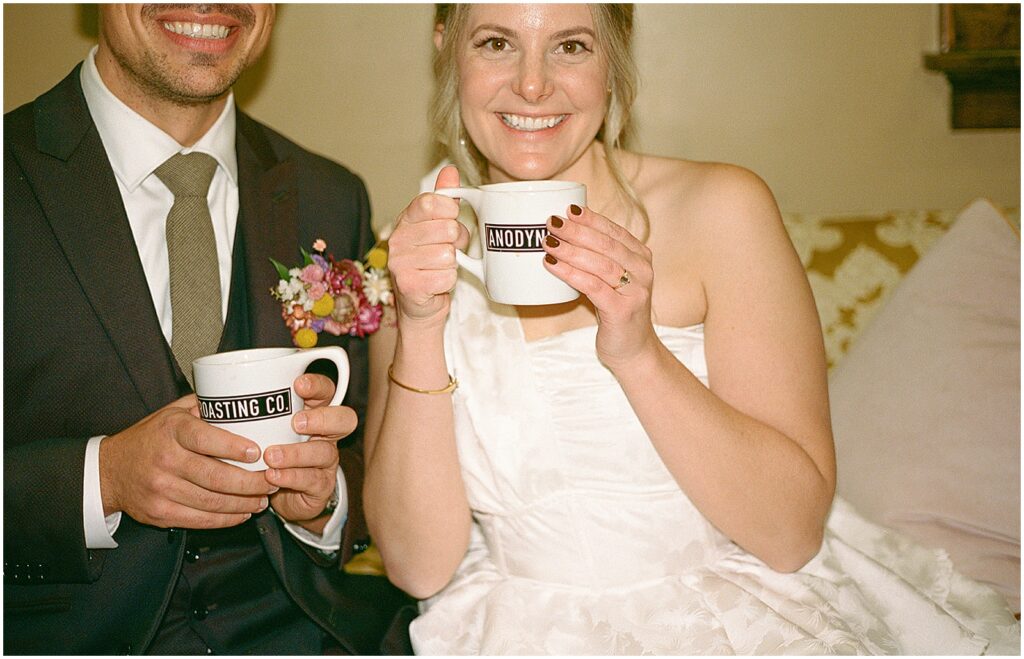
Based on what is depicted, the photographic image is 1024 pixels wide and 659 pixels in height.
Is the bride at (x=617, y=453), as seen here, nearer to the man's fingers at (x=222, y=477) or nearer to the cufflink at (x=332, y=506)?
the cufflink at (x=332, y=506)

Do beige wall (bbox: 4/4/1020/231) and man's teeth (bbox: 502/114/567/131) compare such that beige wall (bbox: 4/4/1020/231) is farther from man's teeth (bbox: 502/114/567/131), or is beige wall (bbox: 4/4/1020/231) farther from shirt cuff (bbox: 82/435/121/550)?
shirt cuff (bbox: 82/435/121/550)

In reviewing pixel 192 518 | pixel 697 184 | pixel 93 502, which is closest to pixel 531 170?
pixel 697 184

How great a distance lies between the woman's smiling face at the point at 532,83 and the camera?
4.92 feet

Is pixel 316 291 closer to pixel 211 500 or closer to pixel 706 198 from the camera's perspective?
pixel 211 500

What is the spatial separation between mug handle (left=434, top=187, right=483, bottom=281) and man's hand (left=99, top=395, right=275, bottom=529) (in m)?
0.39

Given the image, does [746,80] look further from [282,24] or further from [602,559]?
[602,559]

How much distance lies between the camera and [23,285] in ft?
4.97

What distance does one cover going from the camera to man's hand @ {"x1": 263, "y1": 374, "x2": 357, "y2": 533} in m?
1.29

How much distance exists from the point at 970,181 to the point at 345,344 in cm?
178

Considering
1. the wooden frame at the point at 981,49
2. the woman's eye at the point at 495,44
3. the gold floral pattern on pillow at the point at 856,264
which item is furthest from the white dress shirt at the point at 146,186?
the wooden frame at the point at 981,49

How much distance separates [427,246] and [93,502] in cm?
70

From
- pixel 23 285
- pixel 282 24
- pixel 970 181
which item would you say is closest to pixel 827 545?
pixel 970 181

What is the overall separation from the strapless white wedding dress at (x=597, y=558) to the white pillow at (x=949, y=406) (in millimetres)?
177

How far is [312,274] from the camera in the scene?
5.52 feet
